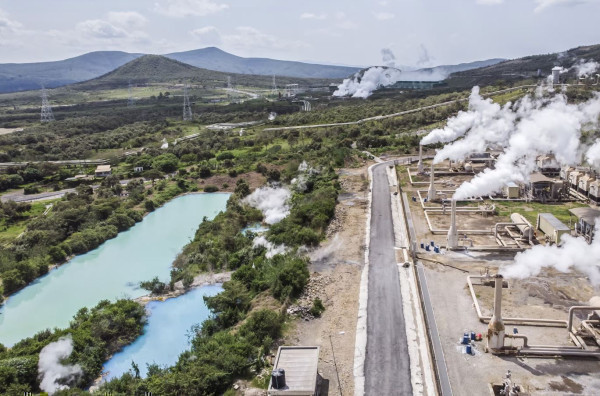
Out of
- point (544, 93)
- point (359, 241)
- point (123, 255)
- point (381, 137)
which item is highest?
point (544, 93)

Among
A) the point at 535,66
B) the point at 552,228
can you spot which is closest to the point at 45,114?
the point at 552,228

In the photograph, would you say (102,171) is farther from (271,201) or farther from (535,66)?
(535,66)

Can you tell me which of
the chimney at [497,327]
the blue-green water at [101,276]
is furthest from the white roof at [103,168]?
the chimney at [497,327]

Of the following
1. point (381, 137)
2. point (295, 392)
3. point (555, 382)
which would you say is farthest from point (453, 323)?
point (381, 137)

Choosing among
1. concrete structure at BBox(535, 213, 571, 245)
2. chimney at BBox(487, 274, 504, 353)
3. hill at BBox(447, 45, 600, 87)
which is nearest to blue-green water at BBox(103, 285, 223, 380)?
chimney at BBox(487, 274, 504, 353)

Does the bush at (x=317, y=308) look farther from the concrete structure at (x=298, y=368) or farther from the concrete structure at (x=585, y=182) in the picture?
the concrete structure at (x=585, y=182)

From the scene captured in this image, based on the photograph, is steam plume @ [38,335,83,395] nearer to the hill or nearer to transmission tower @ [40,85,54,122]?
transmission tower @ [40,85,54,122]

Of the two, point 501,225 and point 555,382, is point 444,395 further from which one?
point 501,225
